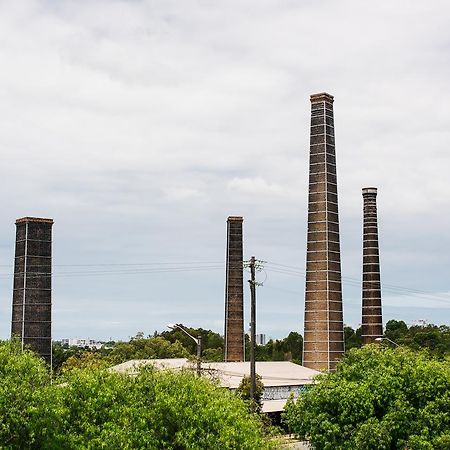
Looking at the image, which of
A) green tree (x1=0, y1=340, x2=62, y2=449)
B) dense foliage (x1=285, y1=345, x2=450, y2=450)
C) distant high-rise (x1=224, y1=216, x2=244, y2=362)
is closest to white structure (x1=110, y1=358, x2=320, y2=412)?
distant high-rise (x1=224, y1=216, x2=244, y2=362)

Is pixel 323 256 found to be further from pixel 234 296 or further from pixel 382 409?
pixel 382 409

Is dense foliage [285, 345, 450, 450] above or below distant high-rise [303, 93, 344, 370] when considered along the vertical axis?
below

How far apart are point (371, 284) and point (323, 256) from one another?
33.8 ft

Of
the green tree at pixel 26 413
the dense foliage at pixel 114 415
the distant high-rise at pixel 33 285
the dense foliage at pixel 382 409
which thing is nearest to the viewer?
the dense foliage at pixel 114 415

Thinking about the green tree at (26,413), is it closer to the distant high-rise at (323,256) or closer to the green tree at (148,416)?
the green tree at (148,416)

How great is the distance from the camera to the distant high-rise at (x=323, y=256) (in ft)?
223

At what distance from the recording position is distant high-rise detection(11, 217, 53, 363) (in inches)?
2574

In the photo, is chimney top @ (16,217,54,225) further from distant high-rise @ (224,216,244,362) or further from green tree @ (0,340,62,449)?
green tree @ (0,340,62,449)

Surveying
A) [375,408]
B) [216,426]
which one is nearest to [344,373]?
[375,408]

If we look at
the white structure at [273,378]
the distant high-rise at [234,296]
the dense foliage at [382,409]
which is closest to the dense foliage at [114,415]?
the dense foliage at [382,409]

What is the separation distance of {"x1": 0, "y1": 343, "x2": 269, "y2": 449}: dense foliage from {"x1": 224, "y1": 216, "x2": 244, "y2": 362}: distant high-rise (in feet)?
177

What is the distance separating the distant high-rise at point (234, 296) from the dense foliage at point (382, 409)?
43.0 meters

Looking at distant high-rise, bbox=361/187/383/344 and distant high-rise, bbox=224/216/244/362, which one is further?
distant high-rise, bbox=224/216/244/362

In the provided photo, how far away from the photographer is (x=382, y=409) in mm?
34188
